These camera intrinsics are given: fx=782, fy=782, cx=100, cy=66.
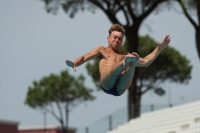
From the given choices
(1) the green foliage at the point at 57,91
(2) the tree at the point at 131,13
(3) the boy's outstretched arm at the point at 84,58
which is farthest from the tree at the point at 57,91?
(3) the boy's outstretched arm at the point at 84,58

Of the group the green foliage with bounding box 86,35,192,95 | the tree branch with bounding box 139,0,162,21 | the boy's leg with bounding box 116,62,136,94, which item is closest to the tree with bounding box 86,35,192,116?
the green foliage with bounding box 86,35,192,95

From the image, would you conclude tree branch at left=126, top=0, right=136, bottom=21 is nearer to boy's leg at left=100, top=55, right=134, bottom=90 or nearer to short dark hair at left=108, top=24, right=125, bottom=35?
boy's leg at left=100, top=55, right=134, bottom=90

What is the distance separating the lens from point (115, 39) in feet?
38.3

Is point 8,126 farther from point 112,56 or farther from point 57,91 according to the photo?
point 112,56

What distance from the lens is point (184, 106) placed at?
2809cm

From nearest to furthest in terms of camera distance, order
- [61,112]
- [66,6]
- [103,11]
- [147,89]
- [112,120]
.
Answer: [112,120]
[103,11]
[66,6]
[147,89]
[61,112]

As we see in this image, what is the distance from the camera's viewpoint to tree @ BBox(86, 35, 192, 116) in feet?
188

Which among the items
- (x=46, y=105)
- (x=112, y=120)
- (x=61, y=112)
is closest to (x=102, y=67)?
(x=112, y=120)

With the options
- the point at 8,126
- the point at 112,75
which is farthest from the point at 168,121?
the point at 8,126

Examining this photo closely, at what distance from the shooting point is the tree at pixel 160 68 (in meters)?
57.3

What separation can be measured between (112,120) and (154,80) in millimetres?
28106

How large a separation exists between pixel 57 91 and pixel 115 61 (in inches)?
2151

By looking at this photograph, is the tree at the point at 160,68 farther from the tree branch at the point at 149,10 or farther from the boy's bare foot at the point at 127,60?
the boy's bare foot at the point at 127,60

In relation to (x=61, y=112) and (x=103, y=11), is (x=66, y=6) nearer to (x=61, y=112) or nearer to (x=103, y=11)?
(x=103, y=11)
